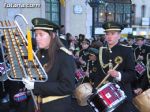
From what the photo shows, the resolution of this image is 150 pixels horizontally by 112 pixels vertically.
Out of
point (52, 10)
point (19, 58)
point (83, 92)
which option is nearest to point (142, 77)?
point (83, 92)

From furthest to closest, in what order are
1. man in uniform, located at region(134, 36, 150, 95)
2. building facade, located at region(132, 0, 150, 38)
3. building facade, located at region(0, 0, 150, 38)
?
building facade, located at region(132, 0, 150, 38) → building facade, located at region(0, 0, 150, 38) → man in uniform, located at region(134, 36, 150, 95)

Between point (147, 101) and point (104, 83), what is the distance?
0.61 m

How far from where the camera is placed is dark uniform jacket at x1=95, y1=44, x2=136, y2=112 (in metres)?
5.07

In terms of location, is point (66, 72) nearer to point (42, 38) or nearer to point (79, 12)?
point (42, 38)

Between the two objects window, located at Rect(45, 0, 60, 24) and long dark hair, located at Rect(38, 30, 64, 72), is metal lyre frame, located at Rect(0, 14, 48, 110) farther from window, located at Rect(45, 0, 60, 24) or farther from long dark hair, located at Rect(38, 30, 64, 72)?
window, located at Rect(45, 0, 60, 24)

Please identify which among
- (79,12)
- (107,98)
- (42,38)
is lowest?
(107,98)

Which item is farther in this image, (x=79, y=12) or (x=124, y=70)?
(x=79, y=12)

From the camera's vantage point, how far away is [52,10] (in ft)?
64.7

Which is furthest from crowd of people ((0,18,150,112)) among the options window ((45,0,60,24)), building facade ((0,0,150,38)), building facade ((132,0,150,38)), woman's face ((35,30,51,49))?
building facade ((132,0,150,38))

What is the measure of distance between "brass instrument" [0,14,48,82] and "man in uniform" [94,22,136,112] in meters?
1.75

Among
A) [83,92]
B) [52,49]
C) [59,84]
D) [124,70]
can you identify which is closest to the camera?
[59,84]

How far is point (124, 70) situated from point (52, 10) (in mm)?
14859

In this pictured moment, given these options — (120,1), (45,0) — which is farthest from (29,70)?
(120,1)

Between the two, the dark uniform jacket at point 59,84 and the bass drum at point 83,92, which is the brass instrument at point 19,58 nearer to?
the dark uniform jacket at point 59,84
